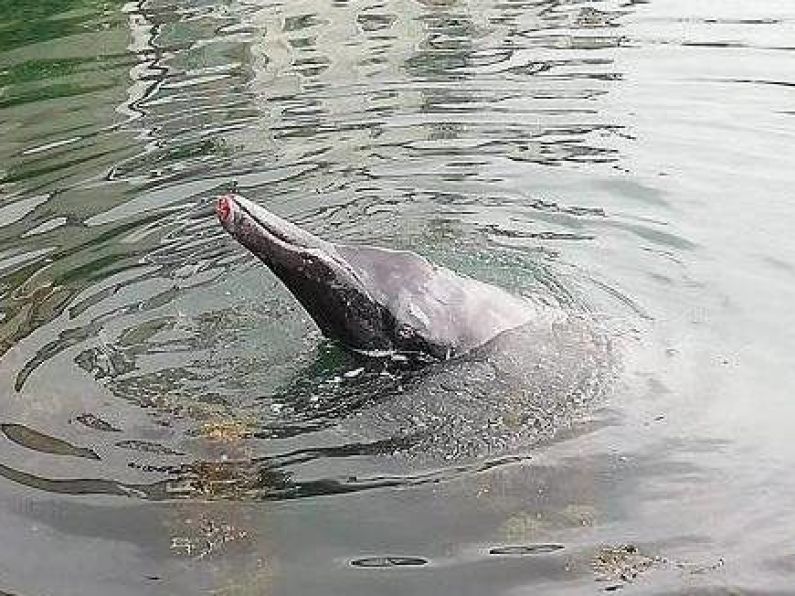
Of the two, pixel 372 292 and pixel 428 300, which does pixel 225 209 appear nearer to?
pixel 372 292

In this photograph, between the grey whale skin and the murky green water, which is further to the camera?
the grey whale skin

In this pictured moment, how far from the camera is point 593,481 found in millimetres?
5098

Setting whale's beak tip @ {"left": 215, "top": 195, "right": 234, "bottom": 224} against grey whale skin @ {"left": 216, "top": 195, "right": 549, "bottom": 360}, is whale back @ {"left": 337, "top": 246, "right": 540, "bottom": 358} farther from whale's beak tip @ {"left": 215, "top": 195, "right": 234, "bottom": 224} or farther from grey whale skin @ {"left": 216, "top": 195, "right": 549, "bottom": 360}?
whale's beak tip @ {"left": 215, "top": 195, "right": 234, "bottom": 224}

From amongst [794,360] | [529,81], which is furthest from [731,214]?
[529,81]

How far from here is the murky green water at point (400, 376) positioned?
4676 mm

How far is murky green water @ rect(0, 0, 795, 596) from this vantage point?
15.3 ft

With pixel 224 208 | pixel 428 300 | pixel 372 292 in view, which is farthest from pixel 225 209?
pixel 428 300

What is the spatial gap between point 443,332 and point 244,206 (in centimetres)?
111

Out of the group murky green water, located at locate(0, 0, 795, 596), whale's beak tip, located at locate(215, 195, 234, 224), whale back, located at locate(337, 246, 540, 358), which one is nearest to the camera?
murky green water, located at locate(0, 0, 795, 596)

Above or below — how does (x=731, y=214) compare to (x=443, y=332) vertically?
below

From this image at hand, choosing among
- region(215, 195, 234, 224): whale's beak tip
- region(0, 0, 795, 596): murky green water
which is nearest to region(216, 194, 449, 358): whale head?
region(215, 195, 234, 224): whale's beak tip

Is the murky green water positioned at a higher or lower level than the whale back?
lower

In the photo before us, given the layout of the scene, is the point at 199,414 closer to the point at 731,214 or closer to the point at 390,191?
the point at 390,191

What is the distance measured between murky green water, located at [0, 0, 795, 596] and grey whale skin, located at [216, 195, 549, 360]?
0.18m
